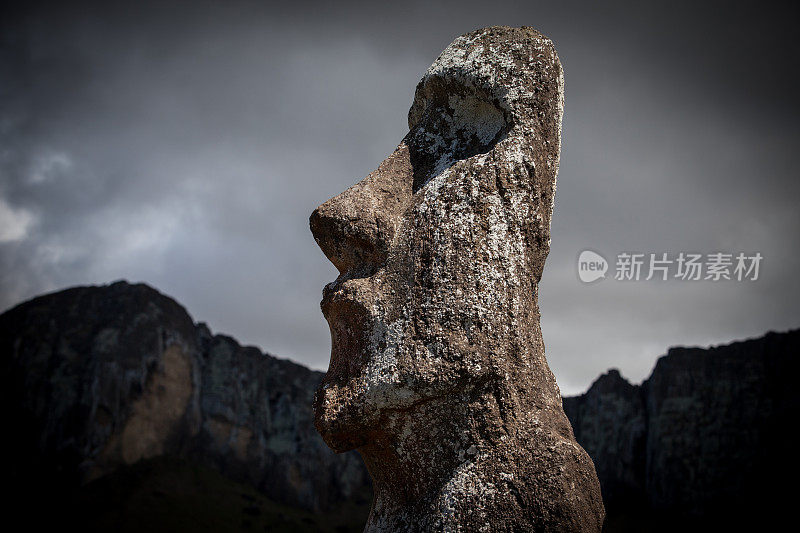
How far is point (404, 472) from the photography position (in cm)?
350

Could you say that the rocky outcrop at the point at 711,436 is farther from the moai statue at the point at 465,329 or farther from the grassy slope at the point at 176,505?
the moai statue at the point at 465,329

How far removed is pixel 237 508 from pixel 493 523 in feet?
73.9

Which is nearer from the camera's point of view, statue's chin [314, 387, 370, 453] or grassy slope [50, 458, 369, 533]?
statue's chin [314, 387, 370, 453]

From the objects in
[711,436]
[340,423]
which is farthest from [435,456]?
[711,436]

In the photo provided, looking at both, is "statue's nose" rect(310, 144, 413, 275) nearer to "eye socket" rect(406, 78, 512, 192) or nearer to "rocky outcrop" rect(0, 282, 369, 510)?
"eye socket" rect(406, 78, 512, 192)

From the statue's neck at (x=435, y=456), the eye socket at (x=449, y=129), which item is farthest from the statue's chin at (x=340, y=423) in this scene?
the eye socket at (x=449, y=129)

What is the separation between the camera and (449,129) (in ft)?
13.8

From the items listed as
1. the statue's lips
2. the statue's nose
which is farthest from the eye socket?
the statue's lips

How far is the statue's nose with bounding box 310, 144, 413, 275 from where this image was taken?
376 cm

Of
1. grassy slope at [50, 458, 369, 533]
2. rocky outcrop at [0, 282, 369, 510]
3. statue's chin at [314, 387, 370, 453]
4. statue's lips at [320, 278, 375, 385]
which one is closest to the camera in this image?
statue's chin at [314, 387, 370, 453]

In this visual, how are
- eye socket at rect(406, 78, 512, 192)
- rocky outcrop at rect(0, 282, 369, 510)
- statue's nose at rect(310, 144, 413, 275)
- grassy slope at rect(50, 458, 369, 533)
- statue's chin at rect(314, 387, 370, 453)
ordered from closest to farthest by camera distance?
statue's chin at rect(314, 387, 370, 453), statue's nose at rect(310, 144, 413, 275), eye socket at rect(406, 78, 512, 192), grassy slope at rect(50, 458, 369, 533), rocky outcrop at rect(0, 282, 369, 510)

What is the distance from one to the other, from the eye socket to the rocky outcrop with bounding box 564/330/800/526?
68.5 ft

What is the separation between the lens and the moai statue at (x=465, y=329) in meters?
3.29

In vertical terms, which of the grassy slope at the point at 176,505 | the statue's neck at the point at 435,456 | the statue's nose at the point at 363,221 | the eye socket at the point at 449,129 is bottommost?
the grassy slope at the point at 176,505
